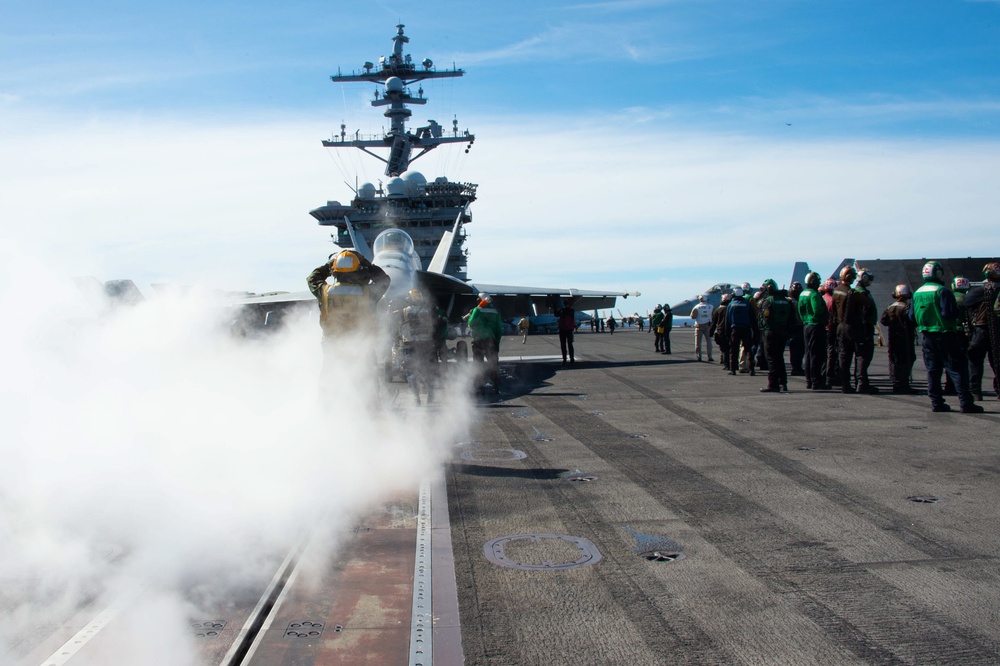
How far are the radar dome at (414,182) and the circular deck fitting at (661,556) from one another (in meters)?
60.7

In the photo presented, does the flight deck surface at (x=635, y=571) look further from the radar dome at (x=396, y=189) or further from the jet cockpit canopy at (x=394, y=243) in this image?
the radar dome at (x=396, y=189)

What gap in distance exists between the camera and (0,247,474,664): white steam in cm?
480

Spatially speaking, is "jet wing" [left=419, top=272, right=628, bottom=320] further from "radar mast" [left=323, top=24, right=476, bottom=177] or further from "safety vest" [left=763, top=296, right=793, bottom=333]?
"radar mast" [left=323, top=24, right=476, bottom=177]

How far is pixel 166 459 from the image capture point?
758 centimetres

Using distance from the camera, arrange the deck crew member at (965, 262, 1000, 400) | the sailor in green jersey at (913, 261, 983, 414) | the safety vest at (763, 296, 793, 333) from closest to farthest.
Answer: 1. the sailor in green jersey at (913, 261, 983, 414)
2. the deck crew member at (965, 262, 1000, 400)
3. the safety vest at (763, 296, 793, 333)

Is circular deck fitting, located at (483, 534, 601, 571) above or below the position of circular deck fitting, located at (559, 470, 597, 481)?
below

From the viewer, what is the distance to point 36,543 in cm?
541

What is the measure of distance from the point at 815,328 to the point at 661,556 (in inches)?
433

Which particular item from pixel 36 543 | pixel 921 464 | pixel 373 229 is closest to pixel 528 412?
pixel 921 464

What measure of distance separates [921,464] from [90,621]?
297 inches

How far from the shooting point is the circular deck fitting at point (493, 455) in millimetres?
8805

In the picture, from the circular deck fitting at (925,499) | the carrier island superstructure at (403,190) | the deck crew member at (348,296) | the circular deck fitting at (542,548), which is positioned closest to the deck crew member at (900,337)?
the circular deck fitting at (925,499)

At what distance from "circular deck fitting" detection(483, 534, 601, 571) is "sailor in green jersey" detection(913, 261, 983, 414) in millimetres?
8302

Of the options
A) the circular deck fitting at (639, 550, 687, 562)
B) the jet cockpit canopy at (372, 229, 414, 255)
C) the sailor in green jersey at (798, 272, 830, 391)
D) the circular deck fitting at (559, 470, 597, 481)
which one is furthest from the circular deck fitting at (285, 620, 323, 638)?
the jet cockpit canopy at (372, 229, 414, 255)
